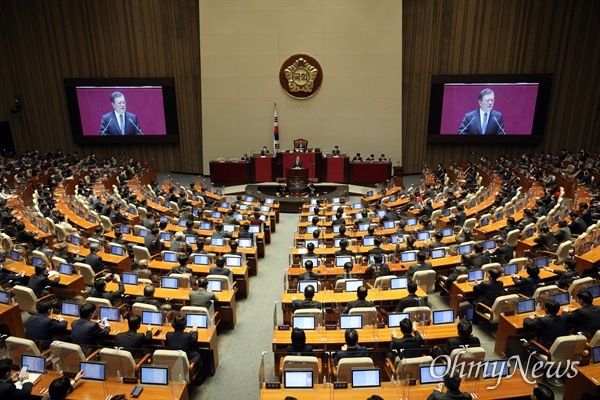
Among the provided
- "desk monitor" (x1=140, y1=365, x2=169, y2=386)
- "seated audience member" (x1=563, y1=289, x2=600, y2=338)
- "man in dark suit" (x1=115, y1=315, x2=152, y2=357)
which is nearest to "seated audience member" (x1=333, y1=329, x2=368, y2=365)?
"desk monitor" (x1=140, y1=365, x2=169, y2=386)

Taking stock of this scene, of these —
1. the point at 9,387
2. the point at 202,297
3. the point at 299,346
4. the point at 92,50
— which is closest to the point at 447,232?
the point at 299,346

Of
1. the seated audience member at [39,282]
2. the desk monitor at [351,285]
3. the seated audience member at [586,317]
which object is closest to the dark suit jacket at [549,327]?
the seated audience member at [586,317]

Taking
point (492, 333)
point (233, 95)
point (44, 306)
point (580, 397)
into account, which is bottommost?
point (492, 333)

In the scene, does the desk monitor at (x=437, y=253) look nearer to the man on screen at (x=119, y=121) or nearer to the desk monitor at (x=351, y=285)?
the desk monitor at (x=351, y=285)

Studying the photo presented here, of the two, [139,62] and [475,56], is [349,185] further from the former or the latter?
[139,62]

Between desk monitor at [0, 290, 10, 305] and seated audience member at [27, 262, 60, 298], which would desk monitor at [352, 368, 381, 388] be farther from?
desk monitor at [0, 290, 10, 305]

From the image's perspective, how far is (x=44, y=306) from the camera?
6547mm

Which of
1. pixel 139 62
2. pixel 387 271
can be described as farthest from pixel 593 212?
pixel 139 62

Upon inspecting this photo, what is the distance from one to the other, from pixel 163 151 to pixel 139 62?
4.65 metres

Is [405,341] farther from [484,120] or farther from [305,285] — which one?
[484,120]

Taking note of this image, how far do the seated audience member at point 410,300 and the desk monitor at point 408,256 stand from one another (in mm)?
2140

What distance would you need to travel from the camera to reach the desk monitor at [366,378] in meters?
5.21

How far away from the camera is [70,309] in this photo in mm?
6965

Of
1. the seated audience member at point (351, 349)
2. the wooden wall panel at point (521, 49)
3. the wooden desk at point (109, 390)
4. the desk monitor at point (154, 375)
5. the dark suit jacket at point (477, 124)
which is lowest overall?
the wooden desk at point (109, 390)
